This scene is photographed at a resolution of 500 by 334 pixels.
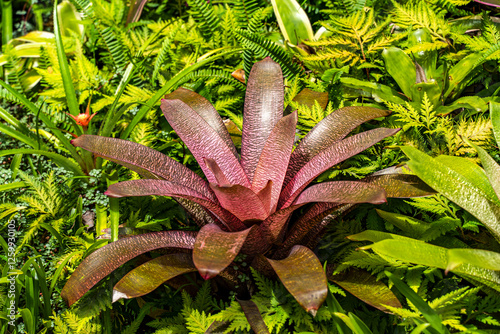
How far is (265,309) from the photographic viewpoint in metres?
1.33

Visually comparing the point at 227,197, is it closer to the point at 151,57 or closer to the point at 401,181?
the point at 401,181

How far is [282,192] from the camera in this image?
56.9 inches

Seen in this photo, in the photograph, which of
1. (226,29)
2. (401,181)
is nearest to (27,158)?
(226,29)

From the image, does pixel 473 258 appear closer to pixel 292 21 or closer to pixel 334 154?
pixel 334 154

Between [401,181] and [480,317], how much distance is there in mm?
498

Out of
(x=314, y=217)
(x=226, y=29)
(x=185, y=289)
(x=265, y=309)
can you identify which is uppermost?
(x=226, y=29)

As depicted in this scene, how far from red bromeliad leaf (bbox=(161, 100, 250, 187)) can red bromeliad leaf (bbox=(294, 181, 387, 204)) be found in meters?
0.30

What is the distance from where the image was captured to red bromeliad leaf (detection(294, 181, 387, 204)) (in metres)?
1.10

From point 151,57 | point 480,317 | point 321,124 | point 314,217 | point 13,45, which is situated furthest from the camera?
point 13,45

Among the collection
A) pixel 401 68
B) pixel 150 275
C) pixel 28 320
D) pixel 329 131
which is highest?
pixel 401 68

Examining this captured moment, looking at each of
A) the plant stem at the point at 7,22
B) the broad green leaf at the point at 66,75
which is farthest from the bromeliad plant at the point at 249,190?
the plant stem at the point at 7,22

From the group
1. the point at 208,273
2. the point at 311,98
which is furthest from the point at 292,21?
the point at 208,273

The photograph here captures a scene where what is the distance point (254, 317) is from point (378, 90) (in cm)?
121

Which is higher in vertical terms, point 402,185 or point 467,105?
point 467,105
